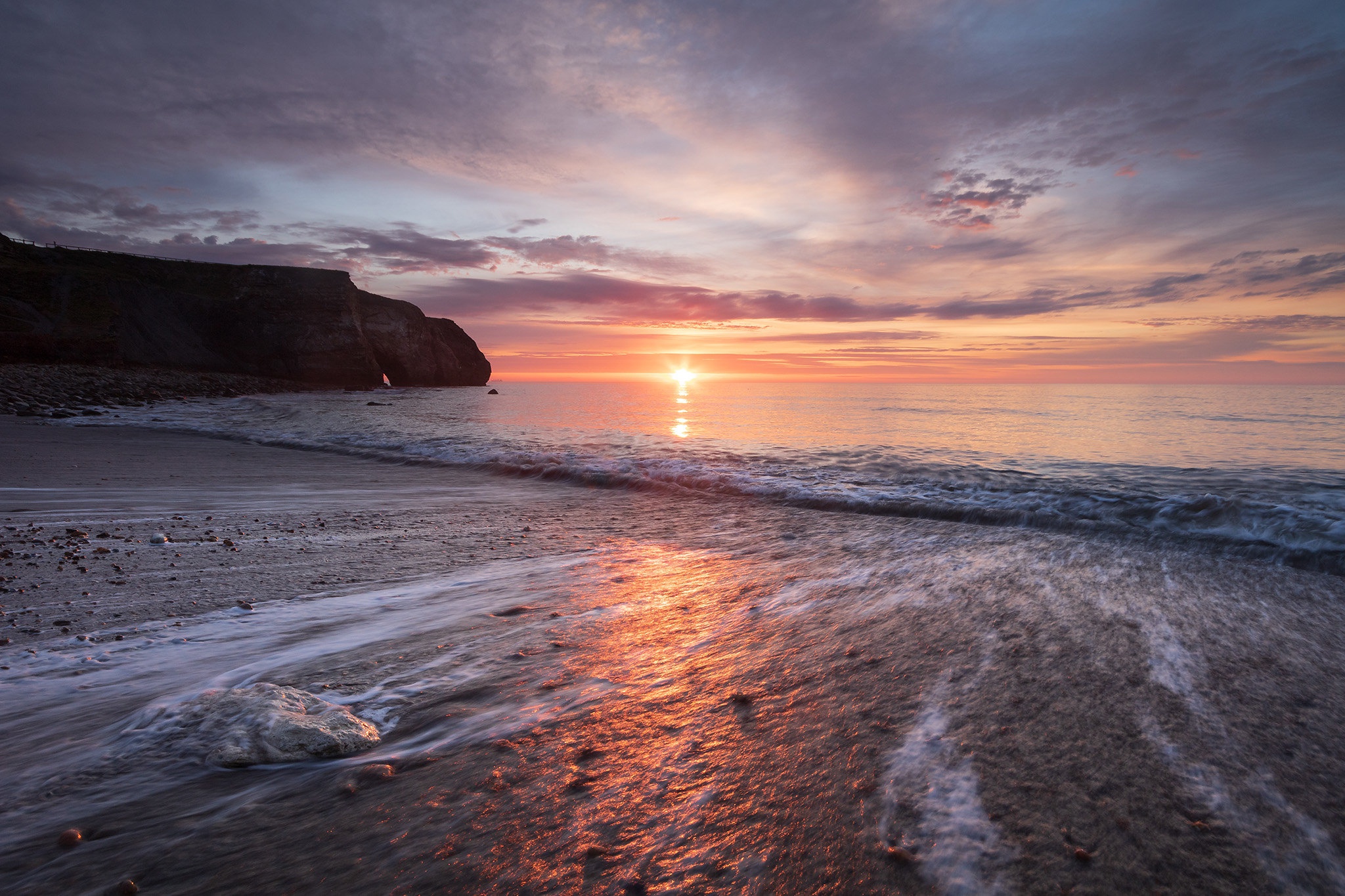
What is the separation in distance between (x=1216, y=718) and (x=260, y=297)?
8089 centimetres

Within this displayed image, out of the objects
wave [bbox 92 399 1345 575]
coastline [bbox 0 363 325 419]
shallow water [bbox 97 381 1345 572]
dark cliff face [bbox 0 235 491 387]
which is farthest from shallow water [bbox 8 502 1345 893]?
dark cliff face [bbox 0 235 491 387]

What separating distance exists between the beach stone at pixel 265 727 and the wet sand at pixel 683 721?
0.07 m

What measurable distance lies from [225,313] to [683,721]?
79.9m

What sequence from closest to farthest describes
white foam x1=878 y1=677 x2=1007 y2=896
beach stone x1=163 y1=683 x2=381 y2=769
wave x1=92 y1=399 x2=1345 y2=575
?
white foam x1=878 y1=677 x2=1007 y2=896 < beach stone x1=163 y1=683 x2=381 y2=769 < wave x1=92 y1=399 x2=1345 y2=575

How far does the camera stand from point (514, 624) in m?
3.87

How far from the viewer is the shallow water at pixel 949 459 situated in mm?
7551

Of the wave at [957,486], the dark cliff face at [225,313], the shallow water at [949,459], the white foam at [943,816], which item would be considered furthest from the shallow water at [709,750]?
the dark cliff face at [225,313]

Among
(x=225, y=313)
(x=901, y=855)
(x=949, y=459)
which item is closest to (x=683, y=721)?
(x=901, y=855)

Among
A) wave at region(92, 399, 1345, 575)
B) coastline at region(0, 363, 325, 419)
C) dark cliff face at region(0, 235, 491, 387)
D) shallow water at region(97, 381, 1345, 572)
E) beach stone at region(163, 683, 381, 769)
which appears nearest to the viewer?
beach stone at region(163, 683, 381, 769)

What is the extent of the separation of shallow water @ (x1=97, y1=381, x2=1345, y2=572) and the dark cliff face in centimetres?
3085

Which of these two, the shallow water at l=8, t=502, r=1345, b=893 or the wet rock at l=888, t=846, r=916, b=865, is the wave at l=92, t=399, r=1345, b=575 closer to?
the shallow water at l=8, t=502, r=1345, b=893

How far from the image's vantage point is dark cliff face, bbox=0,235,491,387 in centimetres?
4809

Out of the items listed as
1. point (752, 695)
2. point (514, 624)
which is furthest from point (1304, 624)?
point (514, 624)

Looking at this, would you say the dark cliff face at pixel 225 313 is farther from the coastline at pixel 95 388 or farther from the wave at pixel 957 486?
the wave at pixel 957 486
